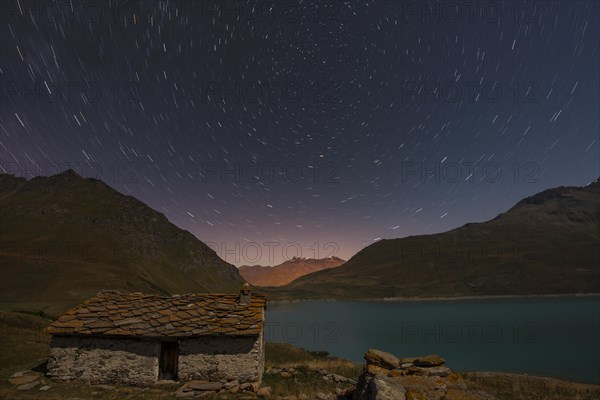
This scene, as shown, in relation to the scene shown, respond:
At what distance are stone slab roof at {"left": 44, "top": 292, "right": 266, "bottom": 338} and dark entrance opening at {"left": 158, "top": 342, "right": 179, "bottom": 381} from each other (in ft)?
3.82

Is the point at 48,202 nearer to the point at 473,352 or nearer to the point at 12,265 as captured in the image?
the point at 12,265

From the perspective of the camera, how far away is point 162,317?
1734 centimetres

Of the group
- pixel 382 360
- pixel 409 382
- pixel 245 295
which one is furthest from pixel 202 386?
pixel 409 382

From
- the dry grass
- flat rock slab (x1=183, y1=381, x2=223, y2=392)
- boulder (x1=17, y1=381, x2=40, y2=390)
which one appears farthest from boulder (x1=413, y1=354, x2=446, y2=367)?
boulder (x1=17, y1=381, x2=40, y2=390)

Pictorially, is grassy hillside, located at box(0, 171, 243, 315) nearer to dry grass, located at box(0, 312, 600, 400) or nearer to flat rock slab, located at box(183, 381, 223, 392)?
dry grass, located at box(0, 312, 600, 400)

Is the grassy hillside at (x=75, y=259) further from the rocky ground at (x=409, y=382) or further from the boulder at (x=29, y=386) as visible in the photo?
the rocky ground at (x=409, y=382)

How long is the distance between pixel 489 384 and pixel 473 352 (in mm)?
33410

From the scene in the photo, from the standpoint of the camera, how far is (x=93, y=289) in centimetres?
7994

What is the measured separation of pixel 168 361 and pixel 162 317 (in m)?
1.99

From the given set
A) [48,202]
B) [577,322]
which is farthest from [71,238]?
[577,322]

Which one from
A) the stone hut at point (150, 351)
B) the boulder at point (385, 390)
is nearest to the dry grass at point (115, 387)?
the stone hut at point (150, 351)

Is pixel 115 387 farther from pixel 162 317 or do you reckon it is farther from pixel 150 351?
pixel 162 317

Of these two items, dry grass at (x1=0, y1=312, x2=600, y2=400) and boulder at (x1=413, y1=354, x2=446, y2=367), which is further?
boulder at (x1=413, y1=354, x2=446, y2=367)

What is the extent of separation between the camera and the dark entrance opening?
1656 centimetres
